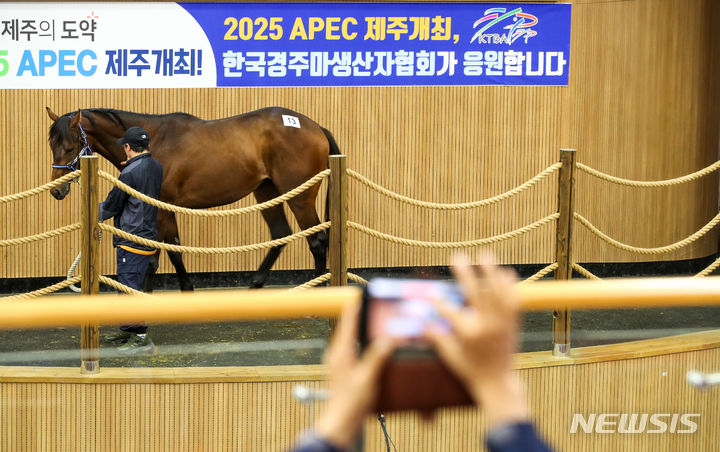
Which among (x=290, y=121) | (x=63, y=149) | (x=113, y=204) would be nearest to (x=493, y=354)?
(x=113, y=204)

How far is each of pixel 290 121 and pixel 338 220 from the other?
63.1 inches

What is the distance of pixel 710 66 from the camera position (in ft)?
25.2

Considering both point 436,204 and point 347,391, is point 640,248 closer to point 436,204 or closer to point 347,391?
point 436,204

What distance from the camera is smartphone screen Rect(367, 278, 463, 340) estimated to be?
106 centimetres

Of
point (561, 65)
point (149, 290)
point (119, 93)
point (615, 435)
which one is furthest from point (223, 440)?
point (561, 65)

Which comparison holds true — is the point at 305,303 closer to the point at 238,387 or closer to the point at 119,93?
the point at 238,387

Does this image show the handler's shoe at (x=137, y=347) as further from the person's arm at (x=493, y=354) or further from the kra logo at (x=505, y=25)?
the kra logo at (x=505, y=25)

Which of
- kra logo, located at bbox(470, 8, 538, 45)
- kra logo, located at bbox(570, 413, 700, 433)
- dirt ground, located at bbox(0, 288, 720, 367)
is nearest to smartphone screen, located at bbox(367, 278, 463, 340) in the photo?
dirt ground, located at bbox(0, 288, 720, 367)

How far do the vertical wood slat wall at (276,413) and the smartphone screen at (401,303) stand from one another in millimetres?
145

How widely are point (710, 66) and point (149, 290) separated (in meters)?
4.27

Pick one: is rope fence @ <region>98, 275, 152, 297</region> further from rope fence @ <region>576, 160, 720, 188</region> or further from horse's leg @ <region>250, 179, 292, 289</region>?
rope fence @ <region>576, 160, 720, 188</region>

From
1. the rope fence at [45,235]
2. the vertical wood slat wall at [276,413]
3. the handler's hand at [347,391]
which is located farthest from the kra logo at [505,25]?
the handler's hand at [347,391]

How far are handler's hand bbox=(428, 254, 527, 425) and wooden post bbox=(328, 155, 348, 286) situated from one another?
4.35m

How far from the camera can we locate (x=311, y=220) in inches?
271
